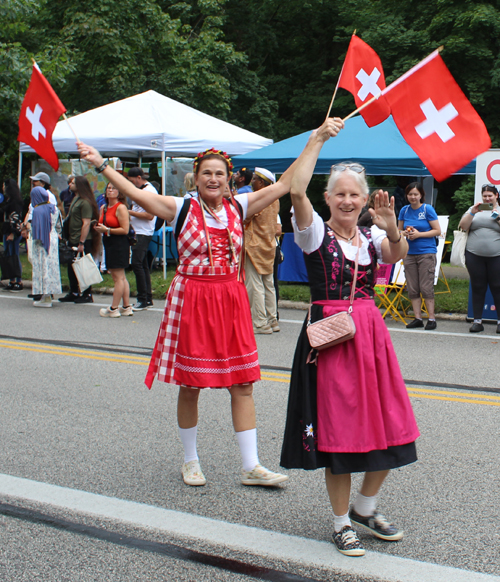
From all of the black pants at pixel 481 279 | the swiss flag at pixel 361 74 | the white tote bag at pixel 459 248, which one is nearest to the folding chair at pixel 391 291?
the white tote bag at pixel 459 248

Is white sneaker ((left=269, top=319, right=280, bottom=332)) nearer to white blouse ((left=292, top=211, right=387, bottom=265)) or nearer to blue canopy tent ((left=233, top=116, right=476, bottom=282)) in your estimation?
blue canopy tent ((left=233, top=116, right=476, bottom=282))

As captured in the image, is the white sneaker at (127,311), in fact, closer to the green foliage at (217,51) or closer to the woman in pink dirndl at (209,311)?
the woman in pink dirndl at (209,311)

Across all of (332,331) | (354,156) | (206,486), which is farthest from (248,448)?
(354,156)

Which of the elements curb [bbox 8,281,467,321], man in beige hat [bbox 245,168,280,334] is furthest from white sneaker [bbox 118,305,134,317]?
curb [bbox 8,281,467,321]

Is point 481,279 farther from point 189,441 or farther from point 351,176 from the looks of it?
point 351,176

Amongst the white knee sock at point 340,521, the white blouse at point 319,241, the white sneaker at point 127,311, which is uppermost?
the white blouse at point 319,241

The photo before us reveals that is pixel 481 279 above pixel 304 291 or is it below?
above

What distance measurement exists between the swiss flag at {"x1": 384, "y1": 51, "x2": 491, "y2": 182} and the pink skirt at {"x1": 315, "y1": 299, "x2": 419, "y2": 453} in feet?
3.77

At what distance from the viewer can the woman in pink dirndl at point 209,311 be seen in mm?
3916

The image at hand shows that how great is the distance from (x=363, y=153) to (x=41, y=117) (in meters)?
8.39

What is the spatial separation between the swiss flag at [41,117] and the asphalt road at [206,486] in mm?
1849

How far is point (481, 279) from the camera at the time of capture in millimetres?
9180

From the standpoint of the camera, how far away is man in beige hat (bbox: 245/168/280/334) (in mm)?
8641

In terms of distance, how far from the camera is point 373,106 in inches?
164
